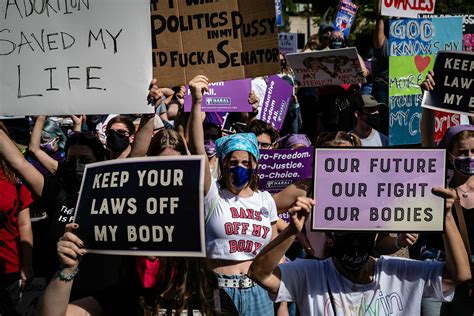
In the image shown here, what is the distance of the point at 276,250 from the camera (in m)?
3.73

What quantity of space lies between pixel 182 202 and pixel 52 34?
198cm

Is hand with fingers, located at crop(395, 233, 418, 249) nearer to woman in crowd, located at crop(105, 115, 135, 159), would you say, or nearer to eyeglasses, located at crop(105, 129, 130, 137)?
woman in crowd, located at crop(105, 115, 135, 159)

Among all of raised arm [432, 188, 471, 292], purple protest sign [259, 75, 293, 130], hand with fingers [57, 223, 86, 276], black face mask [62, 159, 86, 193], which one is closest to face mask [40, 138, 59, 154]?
purple protest sign [259, 75, 293, 130]

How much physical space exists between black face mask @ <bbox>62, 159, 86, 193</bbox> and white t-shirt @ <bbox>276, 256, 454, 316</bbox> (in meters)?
1.73

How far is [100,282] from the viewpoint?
372cm

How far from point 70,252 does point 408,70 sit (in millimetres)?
6096

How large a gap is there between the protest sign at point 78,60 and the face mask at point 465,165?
1.79 metres

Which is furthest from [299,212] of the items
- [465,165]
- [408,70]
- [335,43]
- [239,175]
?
[335,43]

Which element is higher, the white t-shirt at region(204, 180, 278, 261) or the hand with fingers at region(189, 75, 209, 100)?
the hand with fingers at region(189, 75, 209, 100)

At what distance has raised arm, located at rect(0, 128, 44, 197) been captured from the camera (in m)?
4.68

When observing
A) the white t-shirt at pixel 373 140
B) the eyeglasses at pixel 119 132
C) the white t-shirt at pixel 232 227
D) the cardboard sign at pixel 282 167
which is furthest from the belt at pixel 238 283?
the white t-shirt at pixel 373 140

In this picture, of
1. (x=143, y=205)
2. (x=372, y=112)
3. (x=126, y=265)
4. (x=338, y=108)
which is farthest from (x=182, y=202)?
(x=338, y=108)

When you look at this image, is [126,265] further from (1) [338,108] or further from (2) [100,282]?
(1) [338,108]

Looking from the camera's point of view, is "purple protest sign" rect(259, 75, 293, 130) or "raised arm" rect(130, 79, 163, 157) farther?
"purple protest sign" rect(259, 75, 293, 130)
